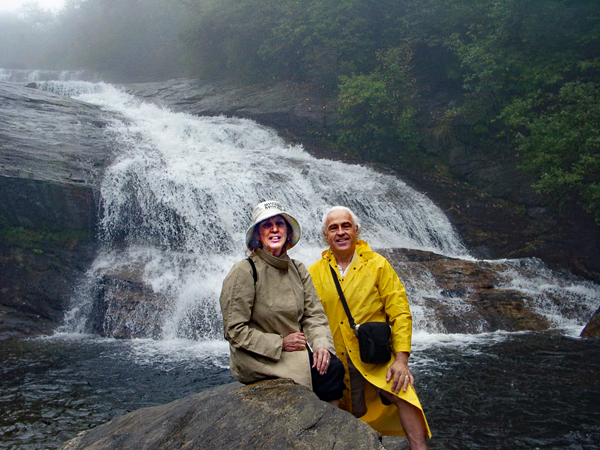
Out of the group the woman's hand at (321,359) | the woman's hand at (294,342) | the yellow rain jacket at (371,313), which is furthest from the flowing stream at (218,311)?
the woman's hand at (294,342)

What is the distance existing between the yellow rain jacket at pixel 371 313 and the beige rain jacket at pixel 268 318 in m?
0.24

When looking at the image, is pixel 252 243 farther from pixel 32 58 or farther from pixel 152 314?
pixel 32 58

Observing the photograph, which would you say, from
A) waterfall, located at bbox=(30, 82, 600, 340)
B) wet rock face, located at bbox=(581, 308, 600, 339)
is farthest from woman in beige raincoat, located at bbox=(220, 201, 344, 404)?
Result: wet rock face, located at bbox=(581, 308, 600, 339)

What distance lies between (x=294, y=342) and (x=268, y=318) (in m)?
0.20

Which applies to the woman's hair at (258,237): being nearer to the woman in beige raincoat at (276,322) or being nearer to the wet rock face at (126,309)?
the woman in beige raincoat at (276,322)

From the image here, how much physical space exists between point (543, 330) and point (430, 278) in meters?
2.32

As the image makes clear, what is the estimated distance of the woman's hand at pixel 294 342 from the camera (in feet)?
8.25

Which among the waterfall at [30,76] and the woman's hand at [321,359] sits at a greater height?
the waterfall at [30,76]

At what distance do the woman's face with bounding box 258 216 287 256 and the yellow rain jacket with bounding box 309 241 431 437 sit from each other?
0.44m

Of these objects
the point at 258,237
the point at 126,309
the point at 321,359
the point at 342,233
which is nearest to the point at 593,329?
the point at 342,233

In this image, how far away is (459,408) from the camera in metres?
4.99

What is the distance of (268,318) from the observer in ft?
8.31

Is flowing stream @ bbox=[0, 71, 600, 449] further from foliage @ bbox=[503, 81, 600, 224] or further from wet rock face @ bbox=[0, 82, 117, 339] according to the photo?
foliage @ bbox=[503, 81, 600, 224]

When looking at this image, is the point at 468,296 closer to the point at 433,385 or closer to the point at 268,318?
the point at 433,385
